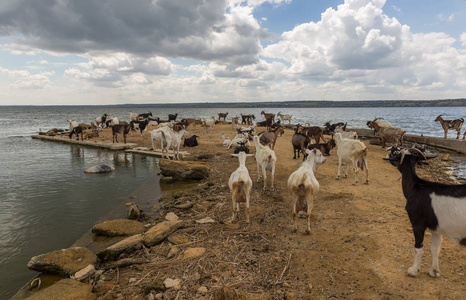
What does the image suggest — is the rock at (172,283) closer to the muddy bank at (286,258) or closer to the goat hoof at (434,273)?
the muddy bank at (286,258)

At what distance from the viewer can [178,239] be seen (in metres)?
6.52

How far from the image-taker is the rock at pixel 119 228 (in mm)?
7262

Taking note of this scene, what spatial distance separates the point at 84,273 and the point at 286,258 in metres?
4.33

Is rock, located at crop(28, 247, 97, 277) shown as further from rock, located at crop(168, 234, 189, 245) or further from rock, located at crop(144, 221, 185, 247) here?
rock, located at crop(168, 234, 189, 245)

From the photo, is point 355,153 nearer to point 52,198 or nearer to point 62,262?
point 62,262

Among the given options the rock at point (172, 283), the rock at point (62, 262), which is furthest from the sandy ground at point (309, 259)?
the rock at point (62, 262)

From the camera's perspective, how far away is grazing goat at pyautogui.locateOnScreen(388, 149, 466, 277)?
14.1 ft

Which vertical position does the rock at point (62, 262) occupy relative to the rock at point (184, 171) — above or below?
below

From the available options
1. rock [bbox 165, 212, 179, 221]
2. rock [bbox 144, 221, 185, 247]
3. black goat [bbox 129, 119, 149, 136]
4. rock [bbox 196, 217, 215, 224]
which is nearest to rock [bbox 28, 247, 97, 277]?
rock [bbox 144, 221, 185, 247]

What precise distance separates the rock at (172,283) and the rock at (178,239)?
1512 mm

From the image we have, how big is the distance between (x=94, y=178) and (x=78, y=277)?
31.0 feet

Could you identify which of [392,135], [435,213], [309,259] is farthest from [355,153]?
[392,135]

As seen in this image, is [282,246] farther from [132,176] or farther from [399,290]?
[132,176]

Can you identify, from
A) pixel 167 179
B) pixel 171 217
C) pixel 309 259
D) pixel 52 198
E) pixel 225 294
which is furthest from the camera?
pixel 167 179
